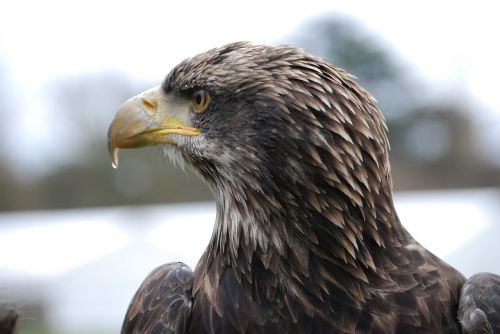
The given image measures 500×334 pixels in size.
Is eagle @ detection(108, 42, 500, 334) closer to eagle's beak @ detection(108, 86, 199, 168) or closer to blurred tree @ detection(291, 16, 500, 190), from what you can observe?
eagle's beak @ detection(108, 86, 199, 168)

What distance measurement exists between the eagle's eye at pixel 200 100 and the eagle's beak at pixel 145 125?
0.09m

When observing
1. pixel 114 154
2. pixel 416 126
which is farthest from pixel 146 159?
pixel 114 154

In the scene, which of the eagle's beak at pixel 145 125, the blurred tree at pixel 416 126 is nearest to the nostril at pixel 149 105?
the eagle's beak at pixel 145 125

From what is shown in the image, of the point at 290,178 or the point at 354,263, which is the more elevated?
the point at 290,178

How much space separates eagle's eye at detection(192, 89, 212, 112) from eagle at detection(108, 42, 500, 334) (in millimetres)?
50

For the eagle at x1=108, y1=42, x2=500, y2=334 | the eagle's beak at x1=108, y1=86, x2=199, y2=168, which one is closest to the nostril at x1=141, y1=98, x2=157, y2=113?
the eagle's beak at x1=108, y1=86, x2=199, y2=168

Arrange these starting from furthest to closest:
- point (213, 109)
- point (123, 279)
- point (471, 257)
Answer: point (123, 279) → point (471, 257) → point (213, 109)

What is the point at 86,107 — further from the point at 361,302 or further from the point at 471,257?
the point at 361,302

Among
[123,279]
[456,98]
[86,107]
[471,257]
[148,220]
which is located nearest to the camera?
[471,257]

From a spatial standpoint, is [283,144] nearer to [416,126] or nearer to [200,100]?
[200,100]

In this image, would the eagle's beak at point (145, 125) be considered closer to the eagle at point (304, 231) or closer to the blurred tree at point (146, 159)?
the eagle at point (304, 231)

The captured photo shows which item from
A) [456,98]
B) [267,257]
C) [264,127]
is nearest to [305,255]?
[267,257]

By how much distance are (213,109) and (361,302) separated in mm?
1062

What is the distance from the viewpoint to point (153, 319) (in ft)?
11.7
